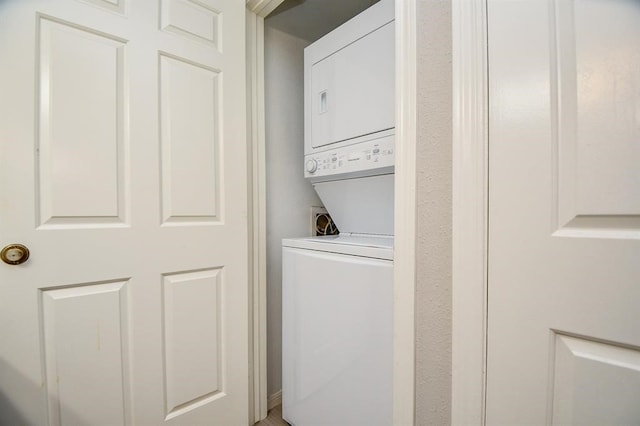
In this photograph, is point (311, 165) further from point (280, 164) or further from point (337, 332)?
point (337, 332)

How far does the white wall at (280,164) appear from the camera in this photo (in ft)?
5.20

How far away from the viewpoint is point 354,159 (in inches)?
47.1

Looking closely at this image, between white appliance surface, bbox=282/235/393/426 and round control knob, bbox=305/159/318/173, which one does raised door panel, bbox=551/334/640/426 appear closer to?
white appliance surface, bbox=282/235/393/426

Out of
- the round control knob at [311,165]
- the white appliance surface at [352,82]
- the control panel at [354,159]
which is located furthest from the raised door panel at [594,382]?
the round control knob at [311,165]

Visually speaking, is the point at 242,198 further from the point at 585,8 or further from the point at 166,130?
the point at 585,8

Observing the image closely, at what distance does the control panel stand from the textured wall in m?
0.35

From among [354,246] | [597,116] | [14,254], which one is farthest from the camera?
[354,246]

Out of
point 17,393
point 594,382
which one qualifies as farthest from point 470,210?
point 17,393

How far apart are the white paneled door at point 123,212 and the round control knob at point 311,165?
1.10 feet

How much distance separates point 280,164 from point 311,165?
301 millimetres

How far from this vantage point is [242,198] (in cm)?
131

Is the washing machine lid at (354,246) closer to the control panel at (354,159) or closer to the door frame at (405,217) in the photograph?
the door frame at (405,217)

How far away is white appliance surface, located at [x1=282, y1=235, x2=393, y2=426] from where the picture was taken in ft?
3.00

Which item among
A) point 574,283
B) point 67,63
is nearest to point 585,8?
point 574,283
